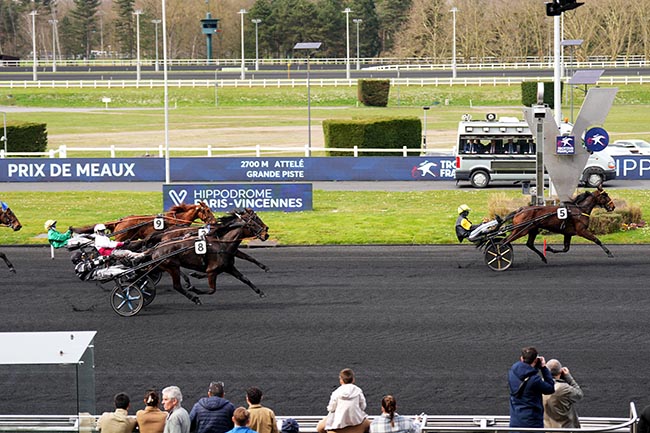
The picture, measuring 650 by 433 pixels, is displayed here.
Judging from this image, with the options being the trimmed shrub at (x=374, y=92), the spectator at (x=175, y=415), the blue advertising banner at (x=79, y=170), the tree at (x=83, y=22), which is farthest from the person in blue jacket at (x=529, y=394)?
the tree at (x=83, y=22)

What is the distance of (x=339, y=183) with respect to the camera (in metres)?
36.1

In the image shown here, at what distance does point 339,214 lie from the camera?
1088 inches

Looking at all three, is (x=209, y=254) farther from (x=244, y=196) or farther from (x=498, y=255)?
(x=244, y=196)

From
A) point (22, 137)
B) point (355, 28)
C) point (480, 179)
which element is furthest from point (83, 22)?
point (480, 179)

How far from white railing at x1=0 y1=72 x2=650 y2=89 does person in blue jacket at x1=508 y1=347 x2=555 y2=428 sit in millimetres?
64797

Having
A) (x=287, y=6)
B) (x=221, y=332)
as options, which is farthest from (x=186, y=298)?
(x=287, y=6)

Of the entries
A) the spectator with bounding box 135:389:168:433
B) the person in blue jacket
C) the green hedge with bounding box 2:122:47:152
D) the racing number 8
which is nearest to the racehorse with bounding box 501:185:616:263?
the racing number 8

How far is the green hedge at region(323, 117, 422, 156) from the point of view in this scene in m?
41.2

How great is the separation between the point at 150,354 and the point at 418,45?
290 ft

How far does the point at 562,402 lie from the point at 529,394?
35cm

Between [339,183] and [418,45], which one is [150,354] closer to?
[339,183]

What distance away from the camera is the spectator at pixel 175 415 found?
899cm

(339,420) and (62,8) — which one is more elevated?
(62,8)

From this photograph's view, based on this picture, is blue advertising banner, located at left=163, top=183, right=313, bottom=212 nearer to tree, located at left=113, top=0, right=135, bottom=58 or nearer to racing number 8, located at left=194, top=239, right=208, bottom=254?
racing number 8, located at left=194, top=239, right=208, bottom=254
